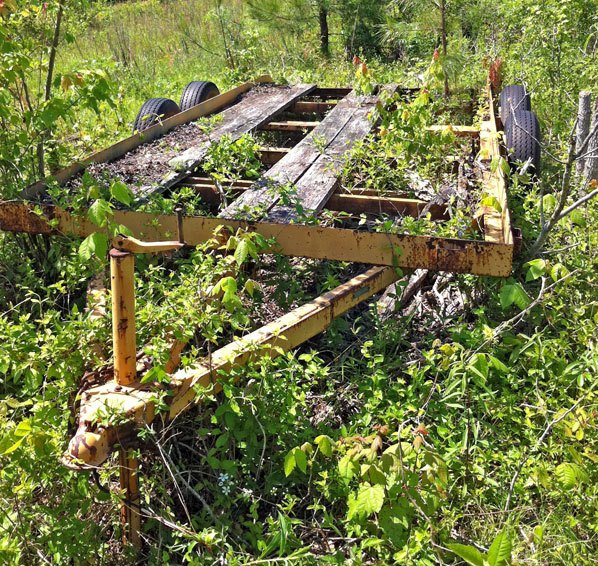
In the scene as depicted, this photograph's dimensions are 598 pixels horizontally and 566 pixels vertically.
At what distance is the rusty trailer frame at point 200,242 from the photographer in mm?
2039

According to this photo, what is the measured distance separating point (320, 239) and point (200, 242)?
0.63 meters

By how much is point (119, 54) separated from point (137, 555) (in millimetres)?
10518

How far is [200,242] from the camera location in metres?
3.22

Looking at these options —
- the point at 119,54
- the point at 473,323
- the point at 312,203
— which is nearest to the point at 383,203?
the point at 312,203

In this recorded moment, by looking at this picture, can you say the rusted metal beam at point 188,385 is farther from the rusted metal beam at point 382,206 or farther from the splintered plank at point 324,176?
the rusted metal beam at point 382,206

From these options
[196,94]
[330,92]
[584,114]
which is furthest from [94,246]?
[330,92]

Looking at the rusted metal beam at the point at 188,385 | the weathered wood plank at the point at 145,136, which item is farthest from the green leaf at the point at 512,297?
the weathered wood plank at the point at 145,136

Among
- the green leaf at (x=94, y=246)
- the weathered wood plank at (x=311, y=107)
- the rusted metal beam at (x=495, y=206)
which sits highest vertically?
the green leaf at (x=94, y=246)

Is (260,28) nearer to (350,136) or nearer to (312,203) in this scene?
(350,136)

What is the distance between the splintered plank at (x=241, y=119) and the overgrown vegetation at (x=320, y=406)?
32cm

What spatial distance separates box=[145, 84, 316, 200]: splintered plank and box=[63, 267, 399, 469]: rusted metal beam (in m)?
1.52

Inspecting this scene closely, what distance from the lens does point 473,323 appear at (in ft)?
10.9

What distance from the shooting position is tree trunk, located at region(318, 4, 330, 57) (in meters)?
9.62

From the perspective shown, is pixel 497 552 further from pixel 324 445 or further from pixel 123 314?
pixel 123 314
